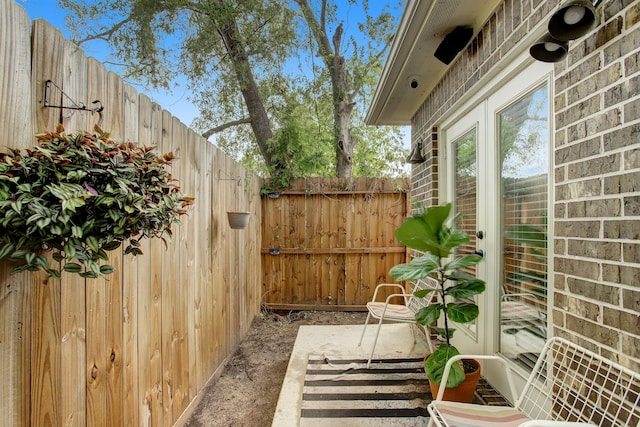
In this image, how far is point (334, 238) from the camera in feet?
14.5

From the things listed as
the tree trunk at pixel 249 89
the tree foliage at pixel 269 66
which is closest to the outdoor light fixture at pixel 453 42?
the tree foliage at pixel 269 66

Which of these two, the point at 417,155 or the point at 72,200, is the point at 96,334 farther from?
the point at 417,155

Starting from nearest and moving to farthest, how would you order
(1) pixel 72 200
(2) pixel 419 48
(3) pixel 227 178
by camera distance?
(1) pixel 72 200
(2) pixel 419 48
(3) pixel 227 178

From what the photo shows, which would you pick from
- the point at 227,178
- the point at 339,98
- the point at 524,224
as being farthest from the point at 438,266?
the point at 339,98

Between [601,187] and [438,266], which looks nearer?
[601,187]

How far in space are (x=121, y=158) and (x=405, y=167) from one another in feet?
15.7

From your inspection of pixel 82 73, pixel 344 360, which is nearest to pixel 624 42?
pixel 82 73

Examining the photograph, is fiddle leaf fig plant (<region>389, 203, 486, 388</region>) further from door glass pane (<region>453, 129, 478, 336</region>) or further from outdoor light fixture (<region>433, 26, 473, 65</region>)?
outdoor light fixture (<region>433, 26, 473, 65</region>)

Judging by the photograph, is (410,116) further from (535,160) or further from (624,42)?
(624,42)

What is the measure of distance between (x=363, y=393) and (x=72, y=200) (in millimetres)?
2001

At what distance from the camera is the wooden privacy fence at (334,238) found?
4.42m

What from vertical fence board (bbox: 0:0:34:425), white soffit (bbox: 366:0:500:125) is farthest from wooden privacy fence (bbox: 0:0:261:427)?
white soffit (bbox: 366:0:500:125)

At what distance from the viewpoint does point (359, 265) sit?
174 inches

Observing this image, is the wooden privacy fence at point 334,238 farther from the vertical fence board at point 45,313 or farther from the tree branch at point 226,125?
the vertical fence board at point 45,313
